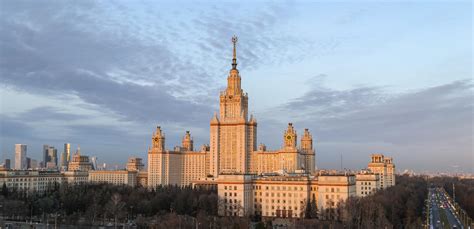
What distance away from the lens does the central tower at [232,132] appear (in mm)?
129500

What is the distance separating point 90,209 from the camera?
275 ft

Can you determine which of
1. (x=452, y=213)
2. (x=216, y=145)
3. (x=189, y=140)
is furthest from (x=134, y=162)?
(x=452, y=213)

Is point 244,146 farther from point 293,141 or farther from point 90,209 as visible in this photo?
point 90,209

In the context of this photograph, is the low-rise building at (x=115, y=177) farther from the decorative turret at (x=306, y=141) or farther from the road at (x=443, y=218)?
the road at (x=443, y=218)

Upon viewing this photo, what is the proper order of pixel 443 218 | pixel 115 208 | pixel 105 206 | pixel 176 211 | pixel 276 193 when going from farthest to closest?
pixel 443 218
pixel 276 193
pixel 176 211
pixel 105 206
pixel 115 208

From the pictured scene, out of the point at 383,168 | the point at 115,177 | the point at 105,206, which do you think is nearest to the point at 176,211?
the point at 105,206

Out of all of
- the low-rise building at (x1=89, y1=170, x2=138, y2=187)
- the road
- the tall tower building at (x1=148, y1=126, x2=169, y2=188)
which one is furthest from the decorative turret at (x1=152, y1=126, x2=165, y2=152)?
the road

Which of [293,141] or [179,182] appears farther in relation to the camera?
[179,182]

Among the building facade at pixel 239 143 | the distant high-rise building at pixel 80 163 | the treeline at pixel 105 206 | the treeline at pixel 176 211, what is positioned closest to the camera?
the treeline at pixel 176 211

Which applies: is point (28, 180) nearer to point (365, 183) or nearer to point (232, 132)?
point (232, 132)

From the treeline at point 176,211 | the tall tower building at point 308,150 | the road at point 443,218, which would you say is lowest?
the road at point 443,218

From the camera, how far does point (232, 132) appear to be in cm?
13025

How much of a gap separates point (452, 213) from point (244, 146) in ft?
161

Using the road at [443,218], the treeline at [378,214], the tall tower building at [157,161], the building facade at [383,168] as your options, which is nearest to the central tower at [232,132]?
the tall tower building at [157,161]
